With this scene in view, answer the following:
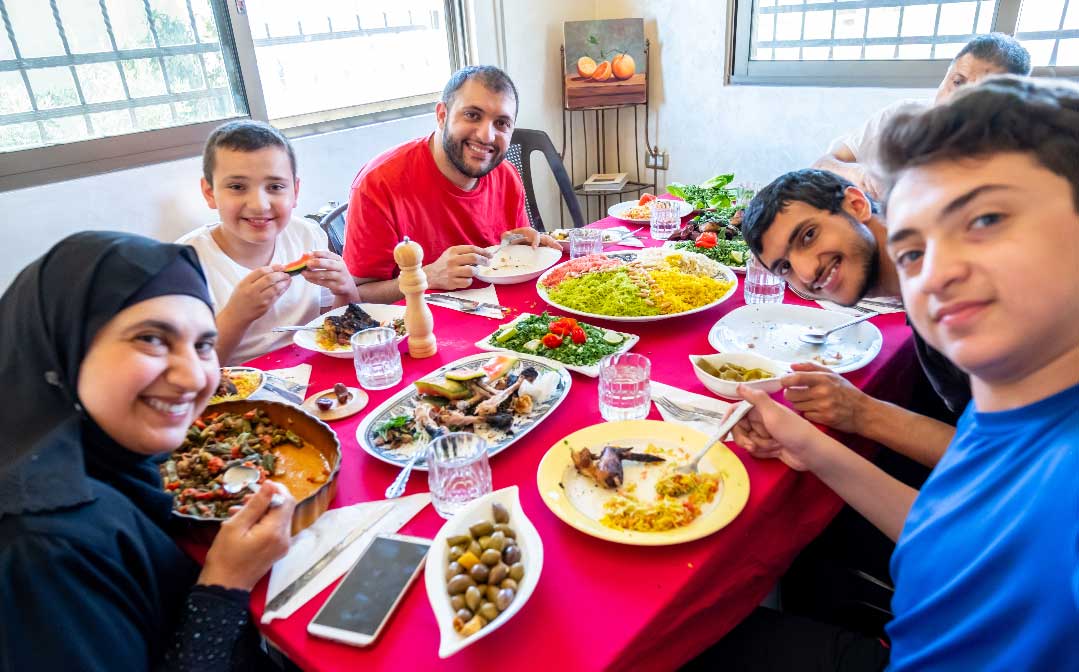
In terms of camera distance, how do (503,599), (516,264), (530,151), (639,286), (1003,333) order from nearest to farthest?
(1003,333), (503,599), (639,286), (516,264), (530,151)

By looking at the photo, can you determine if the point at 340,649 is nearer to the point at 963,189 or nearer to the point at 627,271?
the point at 963,189

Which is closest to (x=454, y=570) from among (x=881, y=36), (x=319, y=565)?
(x=319, y=565)

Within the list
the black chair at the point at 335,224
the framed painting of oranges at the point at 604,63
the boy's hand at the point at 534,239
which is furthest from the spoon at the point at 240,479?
the framed painting of oranges at the point at 604,63

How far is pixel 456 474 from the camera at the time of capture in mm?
1298

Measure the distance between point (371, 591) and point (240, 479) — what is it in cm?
49

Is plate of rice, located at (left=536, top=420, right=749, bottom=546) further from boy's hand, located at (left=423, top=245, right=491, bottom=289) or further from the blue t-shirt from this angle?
boy's hand, located at (left=423, top=245, right=491, bottom=289)

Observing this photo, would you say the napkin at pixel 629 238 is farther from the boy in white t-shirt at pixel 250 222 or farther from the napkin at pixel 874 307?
the boy in white t-shirt at pixel 250 222

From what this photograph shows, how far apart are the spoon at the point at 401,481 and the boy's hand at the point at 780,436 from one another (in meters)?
0.75

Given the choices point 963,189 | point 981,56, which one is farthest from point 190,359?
point 981,56

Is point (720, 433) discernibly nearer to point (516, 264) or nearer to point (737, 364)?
point (737, 364)

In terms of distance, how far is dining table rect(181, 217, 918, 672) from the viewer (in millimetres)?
1012

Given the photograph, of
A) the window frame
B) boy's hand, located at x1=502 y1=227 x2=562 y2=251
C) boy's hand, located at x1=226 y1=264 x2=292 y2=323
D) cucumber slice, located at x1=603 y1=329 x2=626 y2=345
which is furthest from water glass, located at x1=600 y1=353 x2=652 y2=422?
the window frame

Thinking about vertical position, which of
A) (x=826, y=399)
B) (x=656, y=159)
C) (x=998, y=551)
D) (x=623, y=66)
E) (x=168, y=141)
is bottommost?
(x=656, y=159)

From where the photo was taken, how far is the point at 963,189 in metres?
0.87
